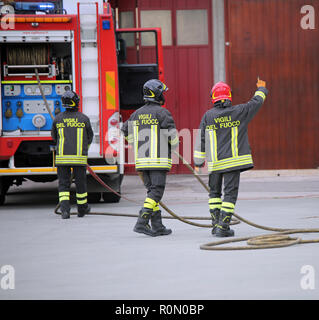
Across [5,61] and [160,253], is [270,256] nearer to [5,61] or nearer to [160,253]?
[160,253]

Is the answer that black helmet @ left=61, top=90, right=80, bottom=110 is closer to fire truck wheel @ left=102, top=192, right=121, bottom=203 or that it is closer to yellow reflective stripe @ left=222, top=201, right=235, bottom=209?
fire truck wheel @ left=102, top=192, right=121, bottom=203

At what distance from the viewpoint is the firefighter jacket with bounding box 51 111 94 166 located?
37.2ft

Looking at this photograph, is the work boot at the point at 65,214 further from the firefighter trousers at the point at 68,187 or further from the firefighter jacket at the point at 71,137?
the firefighter jacket at the point at 71,137

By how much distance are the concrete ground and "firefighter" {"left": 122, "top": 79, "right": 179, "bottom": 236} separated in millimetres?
242

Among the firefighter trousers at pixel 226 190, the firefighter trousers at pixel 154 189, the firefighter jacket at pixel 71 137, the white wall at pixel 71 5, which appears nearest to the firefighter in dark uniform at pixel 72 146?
the firefighter jacket at pixel 71 137

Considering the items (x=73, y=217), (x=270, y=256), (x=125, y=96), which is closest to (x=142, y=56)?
(x=125, y=96)

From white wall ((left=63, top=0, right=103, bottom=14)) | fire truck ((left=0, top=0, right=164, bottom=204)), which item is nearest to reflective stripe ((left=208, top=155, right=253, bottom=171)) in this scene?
fire truck ((left=0, top=0, right=164, bottom=204))

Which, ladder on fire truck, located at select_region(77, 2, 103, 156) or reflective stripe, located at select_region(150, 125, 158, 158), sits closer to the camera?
reflective stripe, located at select_region(150, 125, 158, 158)

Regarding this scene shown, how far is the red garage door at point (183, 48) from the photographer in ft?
64.0

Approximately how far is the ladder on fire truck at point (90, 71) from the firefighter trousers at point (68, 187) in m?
1.14

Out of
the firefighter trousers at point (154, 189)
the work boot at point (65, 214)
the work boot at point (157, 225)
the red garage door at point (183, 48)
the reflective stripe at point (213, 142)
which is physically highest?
the red garage door at point (183, 48)

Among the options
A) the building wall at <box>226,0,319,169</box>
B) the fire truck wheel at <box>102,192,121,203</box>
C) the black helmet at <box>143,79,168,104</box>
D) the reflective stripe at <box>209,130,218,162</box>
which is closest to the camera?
the reflective stripe at <box>209,130,218,162</box>

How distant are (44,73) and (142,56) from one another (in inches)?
272
